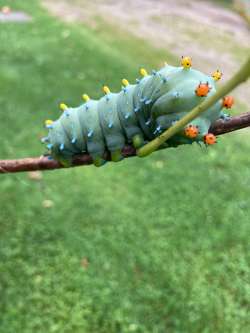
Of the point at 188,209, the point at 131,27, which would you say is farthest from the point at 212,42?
the point at 188,209

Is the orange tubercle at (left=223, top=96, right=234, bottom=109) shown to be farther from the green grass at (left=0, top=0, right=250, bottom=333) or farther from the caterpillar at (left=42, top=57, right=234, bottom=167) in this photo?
the green grass at (left=0, top=0, right=250, bottom=333)

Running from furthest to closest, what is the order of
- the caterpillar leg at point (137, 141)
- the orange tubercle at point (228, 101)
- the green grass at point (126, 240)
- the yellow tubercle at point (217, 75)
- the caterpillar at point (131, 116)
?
the green grass at point (126, 240), the caterpillar leg at point (137, 141), the caterpillar at point (131, 116), the yellow tubercle at point (217, 75), the orange tubercle at point (228, 101)

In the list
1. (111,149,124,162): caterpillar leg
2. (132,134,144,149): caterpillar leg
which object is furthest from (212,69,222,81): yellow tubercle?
(111,149,124,162): caterpillar leg

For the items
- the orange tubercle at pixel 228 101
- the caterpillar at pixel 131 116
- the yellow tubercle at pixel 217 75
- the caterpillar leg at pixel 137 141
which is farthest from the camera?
the caterpillar leg at pixel 137 141

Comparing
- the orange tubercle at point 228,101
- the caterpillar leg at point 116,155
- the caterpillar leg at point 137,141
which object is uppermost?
the orange tubercle at point 228,101

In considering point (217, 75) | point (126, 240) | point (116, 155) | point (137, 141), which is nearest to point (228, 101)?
point (217, 75)

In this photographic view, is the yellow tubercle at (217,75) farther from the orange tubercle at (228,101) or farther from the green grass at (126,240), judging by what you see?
the green grass at (126,240)

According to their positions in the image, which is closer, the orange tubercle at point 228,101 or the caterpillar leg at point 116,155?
the orange tubercle at point 228,101

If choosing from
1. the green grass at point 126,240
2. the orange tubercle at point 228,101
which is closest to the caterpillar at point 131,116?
the orange tubercle at point 228,101

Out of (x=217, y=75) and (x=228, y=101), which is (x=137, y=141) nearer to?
(x=217, y=75)
